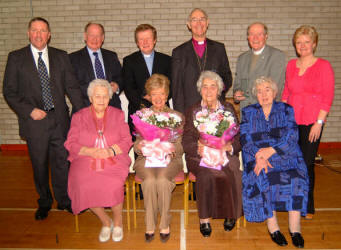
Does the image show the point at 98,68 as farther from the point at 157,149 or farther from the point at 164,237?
the point at 164,237

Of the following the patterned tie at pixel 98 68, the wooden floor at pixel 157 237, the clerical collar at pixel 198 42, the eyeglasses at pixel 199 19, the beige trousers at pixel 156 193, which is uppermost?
the eyeglasses at pixel 199 19

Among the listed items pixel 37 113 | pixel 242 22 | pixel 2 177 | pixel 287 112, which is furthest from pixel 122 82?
pixel 242 22

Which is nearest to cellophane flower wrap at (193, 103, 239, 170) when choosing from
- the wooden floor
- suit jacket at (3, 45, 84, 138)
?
the wooden floor

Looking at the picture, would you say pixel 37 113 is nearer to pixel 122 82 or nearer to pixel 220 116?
pixel 122 82

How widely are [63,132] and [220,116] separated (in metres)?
1.86

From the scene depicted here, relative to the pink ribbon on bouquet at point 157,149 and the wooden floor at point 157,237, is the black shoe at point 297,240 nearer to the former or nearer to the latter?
the wooden floor at point 157,237

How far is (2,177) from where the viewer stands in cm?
498

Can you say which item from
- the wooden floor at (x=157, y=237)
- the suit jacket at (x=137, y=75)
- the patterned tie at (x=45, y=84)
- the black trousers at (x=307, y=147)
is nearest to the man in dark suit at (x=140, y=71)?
the suit jacket at (x=137, y=75)

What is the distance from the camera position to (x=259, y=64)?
3502 millimetres

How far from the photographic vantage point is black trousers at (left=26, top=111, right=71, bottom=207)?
3.45 metres

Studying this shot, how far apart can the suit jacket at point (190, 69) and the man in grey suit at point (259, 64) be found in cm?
26

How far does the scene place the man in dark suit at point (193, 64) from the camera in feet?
12.3

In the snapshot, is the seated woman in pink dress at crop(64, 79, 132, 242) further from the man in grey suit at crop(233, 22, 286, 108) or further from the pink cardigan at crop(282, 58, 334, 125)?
the pink cardigan at crop(282, 58, 334, 125)

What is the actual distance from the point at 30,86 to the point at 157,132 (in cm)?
159
